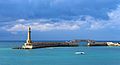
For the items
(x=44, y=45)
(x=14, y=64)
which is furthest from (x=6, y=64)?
(x=44, y=45)

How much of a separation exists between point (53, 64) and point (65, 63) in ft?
7.63

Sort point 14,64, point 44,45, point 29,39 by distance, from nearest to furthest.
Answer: point 14,64, point 29,39, point 44,45

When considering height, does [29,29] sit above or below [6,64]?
above

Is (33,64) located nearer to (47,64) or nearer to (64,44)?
(47,64)

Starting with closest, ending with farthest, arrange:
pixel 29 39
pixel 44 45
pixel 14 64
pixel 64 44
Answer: pixel 14 64 → pixel 29 39 → pixel 44 45 → pixel 64 44

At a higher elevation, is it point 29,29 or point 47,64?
point 29,29

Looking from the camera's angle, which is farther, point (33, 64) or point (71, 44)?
point (71, 44)

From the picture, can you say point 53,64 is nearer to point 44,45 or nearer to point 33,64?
point 33,64

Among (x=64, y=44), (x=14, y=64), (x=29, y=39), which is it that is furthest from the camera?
(x=64, y=44)

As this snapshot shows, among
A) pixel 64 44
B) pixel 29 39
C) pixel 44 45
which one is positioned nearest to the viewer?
pixel 29 39

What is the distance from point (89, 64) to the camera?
5669cm

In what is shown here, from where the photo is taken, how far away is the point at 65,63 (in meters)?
57.3

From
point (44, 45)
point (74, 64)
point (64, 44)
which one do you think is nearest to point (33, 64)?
point (74, 64)

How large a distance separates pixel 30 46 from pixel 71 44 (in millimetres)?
42428
